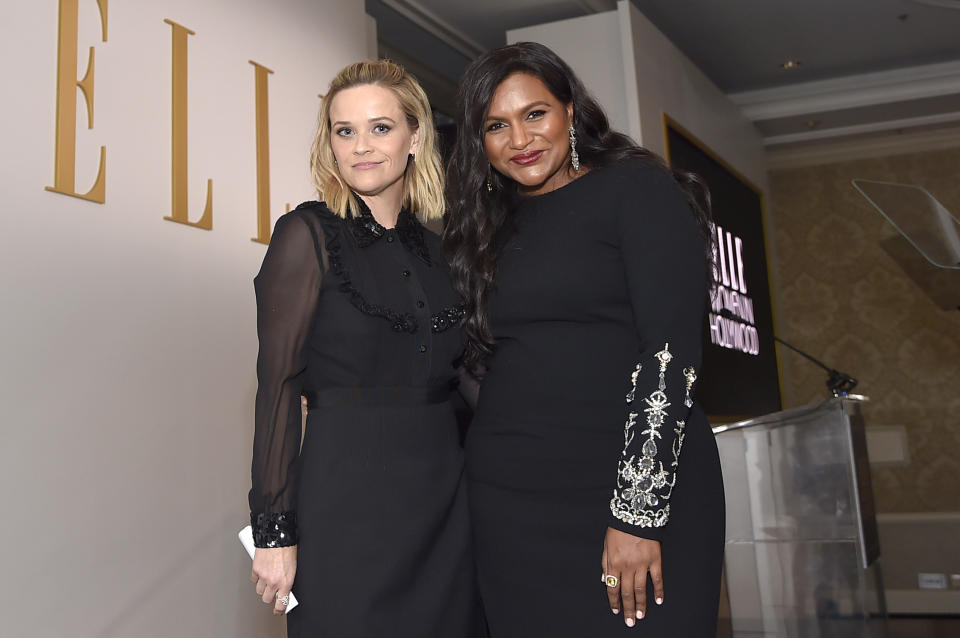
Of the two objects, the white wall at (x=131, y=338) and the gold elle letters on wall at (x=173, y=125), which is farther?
the gold elle letters on wall at (x=173, y=125)

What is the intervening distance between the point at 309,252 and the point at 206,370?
1485 millimetres

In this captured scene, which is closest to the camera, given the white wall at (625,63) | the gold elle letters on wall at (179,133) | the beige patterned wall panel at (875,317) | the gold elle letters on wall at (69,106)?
the gold elle letters on wall at (69,106)

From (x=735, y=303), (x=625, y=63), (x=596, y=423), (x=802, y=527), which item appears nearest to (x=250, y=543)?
(x=596, y=423)

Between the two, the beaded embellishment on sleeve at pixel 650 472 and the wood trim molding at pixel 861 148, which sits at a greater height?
the wood trim molding at pixel 861 148

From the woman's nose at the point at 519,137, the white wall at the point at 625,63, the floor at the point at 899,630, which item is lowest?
the floor at the point at 899,630

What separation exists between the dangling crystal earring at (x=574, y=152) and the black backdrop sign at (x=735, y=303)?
11.2 feet

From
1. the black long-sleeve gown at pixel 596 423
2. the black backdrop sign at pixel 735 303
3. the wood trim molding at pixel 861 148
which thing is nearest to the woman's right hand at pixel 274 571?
the black long-sleeve gown at pixel 596 423

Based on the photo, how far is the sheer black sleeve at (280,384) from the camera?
5.56 ft

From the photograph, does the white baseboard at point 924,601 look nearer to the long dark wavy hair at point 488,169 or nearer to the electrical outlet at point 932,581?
the electrical outlet at point 932,581

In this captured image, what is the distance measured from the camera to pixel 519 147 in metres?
1.94

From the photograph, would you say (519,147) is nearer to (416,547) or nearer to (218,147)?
(416,547)

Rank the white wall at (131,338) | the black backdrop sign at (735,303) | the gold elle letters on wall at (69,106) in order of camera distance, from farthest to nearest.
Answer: the black backdrop sign at (735,303) < the gold elle letters on wall at (69,106) < the white wall at (131,338)

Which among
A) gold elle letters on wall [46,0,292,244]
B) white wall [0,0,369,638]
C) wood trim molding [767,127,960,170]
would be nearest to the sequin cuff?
white wall [0,0,369,638]

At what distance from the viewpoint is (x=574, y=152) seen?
1.99m
